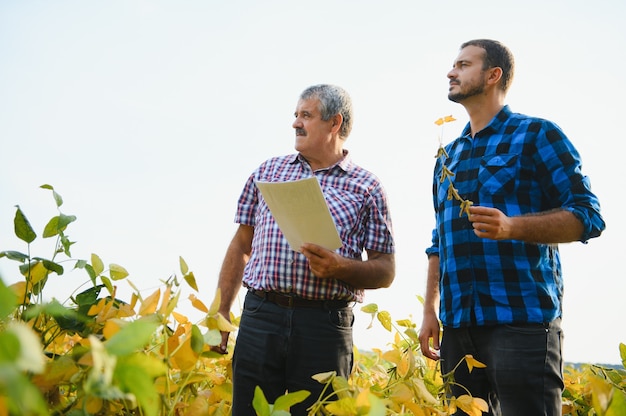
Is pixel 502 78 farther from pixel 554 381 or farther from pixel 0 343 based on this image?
pixel 0 343

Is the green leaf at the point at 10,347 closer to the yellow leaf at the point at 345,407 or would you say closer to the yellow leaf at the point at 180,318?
the yellow leaf at the point at 345,407

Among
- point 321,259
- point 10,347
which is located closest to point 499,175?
point 321,259

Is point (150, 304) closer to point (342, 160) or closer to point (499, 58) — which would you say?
point (342, 160)

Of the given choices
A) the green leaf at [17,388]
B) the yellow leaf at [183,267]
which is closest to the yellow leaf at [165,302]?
the yellow leaf at [183,267]

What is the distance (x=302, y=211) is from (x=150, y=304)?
104cm

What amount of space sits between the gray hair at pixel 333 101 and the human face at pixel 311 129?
2 cm

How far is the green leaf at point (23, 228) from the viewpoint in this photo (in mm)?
850

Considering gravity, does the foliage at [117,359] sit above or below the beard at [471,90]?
below

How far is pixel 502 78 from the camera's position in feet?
7.05

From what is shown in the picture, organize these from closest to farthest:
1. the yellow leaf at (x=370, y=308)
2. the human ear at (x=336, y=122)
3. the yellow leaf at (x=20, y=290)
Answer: the yellow leaf at (x=20, y=290) → the yellow leaf at (x=370, y=308) → the human ear at (x=336, y=122)

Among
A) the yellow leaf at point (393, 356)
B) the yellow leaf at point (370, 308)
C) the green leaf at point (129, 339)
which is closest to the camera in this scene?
the green leaf at point (129, 339)

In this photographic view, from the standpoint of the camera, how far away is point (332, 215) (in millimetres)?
2082

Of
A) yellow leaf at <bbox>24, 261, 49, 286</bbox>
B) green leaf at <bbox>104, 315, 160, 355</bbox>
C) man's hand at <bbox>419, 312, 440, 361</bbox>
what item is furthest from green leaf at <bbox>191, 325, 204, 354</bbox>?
man's hand at <bbox>419, 312, 440, 361</bbox>

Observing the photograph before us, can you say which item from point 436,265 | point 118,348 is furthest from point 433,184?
point 118,348
